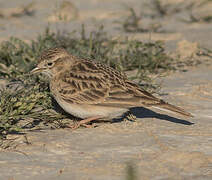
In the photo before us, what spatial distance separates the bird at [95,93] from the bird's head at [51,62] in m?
0.01

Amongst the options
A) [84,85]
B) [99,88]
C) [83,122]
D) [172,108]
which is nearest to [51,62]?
[84,85]

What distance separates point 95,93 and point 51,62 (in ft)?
2.75

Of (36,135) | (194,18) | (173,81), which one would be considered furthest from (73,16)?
(36,135)

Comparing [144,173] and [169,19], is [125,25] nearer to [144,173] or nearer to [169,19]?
[169,19]

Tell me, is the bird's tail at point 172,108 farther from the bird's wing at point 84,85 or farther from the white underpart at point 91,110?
the bird's wing at point 84,85

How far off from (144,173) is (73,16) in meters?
7.79

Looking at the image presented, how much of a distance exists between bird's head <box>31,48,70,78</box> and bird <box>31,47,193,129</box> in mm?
13

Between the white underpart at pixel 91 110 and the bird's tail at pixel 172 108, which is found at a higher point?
the bird's tail at pixel 172 108

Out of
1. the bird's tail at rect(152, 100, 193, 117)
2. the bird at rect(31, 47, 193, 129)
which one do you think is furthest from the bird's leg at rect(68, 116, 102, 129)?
the bird's tail at rect(152, 100, 193, 117)

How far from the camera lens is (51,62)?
5.85 meters

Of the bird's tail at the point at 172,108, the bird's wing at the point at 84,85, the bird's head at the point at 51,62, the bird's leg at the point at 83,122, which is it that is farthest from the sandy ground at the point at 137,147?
the bird's head at the point at 51,62

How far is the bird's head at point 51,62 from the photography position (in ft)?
19.0

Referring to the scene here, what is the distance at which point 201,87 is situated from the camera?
260 inches

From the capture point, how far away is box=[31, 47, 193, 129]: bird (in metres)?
5.13
